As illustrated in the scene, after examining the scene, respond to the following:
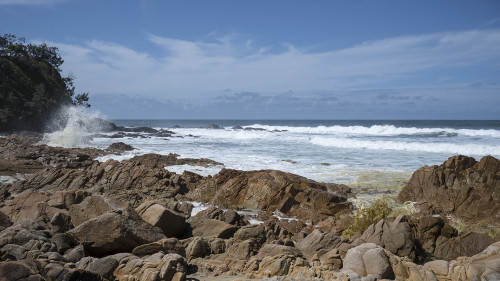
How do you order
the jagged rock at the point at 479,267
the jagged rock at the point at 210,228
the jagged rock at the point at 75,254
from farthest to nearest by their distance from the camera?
the jagged rock at the point at 210,228 → the jagged rock at the point at 75,254 → the jagged rock at the point at 479,267

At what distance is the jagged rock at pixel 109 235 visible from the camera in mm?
6418

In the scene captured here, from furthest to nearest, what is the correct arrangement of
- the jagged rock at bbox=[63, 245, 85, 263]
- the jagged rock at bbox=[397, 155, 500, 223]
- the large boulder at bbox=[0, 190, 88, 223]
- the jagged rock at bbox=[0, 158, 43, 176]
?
1. the jagged rock at bbox=[0, 158, 43, 176]
2. the jagged rock at bbox=[397, 155, 500, 223]
3. the large boulder at bbox=[0, 190, 88, 223]
4. the jagged rock at bbox=[63, 245, 85, 263]

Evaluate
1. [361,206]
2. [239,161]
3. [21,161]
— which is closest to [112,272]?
[361,206]

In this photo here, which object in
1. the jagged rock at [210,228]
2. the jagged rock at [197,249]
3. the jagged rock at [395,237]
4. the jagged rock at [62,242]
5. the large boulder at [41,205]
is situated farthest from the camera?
the large boulder at [41,205]

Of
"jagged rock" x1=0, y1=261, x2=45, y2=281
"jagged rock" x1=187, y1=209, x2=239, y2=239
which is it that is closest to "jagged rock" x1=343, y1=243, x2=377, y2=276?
"jagged rock" x1=187, y1=209, x2=239, y2=239

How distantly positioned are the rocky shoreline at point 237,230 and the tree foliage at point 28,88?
28417 millimetres

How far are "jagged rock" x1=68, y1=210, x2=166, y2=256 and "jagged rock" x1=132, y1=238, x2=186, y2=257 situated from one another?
27 cm

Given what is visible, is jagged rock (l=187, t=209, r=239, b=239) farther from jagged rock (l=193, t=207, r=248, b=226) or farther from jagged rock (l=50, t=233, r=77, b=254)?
jagged rock (l=50, t=233, r=77, b=254)

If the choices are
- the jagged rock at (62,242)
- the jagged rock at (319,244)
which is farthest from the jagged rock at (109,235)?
the jagged rock at (319,244)

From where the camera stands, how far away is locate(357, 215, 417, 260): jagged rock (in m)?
6.99

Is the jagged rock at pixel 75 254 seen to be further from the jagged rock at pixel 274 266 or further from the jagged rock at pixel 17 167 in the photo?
the jagged rock at pixel 17 167

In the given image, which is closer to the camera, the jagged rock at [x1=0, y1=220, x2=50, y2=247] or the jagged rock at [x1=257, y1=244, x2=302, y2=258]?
the jagged rock at [x1=0, y1=220, x2=50, y2=247]

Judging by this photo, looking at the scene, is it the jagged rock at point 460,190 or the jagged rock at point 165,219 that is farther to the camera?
the jagged rock at point 460,190

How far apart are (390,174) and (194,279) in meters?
11.7
